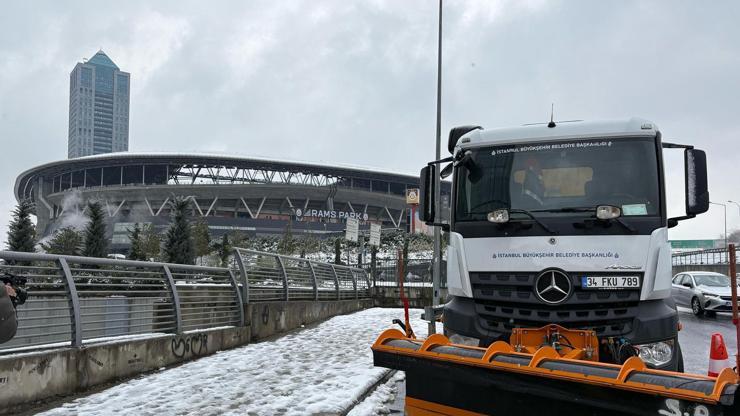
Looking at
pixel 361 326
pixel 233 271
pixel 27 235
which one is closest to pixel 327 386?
pixel 233 271

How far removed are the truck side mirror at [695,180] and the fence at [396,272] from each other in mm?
19782

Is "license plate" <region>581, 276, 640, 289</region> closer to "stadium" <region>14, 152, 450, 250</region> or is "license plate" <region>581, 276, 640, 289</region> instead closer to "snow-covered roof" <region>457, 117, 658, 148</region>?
"snow-covered roof" <region>457, 117, 658, 148</region>

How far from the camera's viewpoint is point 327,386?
701 centimetres

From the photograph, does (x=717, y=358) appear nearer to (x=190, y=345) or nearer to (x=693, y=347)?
(x=190, y=345)

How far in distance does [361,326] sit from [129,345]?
24.6 feet

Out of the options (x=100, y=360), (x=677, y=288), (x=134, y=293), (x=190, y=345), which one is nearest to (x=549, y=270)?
(x=100, y=360)

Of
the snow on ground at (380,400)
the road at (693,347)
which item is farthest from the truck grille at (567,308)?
the road at (693,347)

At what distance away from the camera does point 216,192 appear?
8838 cm

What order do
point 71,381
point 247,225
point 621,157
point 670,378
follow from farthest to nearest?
1. point 247,225
2. point 71,381
3. point 621,157
4. point 670,378

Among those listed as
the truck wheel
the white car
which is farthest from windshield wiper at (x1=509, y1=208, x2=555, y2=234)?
the truck wheel

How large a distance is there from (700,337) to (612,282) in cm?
976

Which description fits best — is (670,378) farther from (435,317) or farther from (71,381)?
(71,381)

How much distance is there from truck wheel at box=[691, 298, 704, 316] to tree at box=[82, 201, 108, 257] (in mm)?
37520

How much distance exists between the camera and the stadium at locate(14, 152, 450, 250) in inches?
3383
